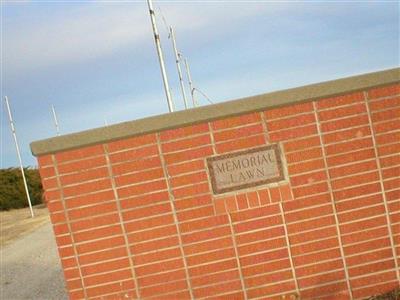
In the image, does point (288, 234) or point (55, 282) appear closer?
point (288, 234)

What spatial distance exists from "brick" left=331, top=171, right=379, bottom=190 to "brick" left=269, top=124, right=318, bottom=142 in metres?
0.44

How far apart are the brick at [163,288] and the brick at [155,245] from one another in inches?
11.4

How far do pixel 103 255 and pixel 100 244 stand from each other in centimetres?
9

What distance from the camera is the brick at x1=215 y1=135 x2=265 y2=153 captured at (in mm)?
3850

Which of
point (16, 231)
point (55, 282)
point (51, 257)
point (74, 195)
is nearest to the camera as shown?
point (74, 195)

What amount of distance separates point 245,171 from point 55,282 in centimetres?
572

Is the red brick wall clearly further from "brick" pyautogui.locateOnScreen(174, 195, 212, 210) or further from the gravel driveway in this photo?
the gravel driveway

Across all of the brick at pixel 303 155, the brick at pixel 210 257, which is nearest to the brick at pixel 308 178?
the brick at pixel 303 155

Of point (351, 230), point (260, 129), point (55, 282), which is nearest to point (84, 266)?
point (260, 129)

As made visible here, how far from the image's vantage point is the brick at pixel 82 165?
3820 millimetres

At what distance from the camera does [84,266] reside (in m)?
3.83

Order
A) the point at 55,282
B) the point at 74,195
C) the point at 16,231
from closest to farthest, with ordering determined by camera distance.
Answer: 1. the point at 74,195
2. the point at 55,282
3. the point at 16,231

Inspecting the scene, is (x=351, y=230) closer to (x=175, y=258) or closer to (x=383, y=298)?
(x=383, y=298)

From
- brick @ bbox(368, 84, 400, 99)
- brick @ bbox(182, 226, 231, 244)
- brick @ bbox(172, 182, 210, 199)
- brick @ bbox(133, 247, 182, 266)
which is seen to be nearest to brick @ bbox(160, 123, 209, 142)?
brick @ bbox(172, 182, 210, 199)
